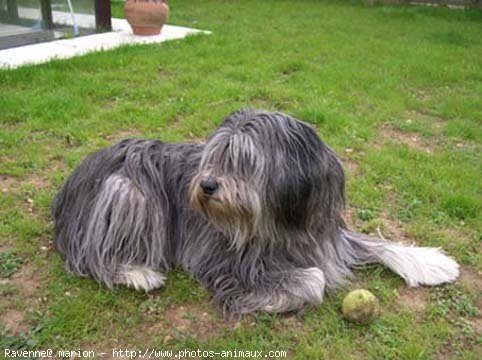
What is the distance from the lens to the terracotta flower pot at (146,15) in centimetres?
905

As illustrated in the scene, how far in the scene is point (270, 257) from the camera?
3.01 m

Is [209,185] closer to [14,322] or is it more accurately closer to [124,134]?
[14,322]

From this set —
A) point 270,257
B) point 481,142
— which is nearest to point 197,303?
point 270,257

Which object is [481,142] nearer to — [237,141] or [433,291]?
[433,291]

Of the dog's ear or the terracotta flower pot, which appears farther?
the terracotta flower pot

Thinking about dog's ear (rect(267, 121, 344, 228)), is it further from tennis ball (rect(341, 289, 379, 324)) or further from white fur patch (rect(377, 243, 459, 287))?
white fur patch (rect(377, 243, 459, 287))

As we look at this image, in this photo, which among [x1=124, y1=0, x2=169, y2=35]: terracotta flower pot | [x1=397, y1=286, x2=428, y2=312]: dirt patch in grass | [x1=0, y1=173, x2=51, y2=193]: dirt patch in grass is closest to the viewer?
[x1=397, y1=286, x2=428, y2=312]: dirt patch in grass

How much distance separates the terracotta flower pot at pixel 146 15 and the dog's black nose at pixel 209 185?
6952 mm

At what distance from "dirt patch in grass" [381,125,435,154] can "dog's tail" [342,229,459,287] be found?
2.00m

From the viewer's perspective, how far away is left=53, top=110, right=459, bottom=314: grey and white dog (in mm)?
2701

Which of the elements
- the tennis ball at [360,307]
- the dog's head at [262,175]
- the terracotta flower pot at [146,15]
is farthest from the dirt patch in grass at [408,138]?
the terracotta flower pot at [146,15]

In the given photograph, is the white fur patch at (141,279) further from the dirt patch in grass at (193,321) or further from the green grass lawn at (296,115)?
the dirt patch in grass at (193,321)

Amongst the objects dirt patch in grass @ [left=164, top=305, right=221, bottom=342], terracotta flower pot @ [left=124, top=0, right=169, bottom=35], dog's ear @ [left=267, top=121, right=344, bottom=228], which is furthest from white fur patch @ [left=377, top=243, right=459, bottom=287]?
terracotta flower pot @ [left=124, top=0, right=169, bottom=35]

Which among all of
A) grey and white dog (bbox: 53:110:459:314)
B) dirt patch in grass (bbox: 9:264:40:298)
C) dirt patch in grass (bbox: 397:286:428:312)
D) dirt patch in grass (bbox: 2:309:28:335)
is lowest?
dirt patch in grass (bbox: 2:309:28:335)
